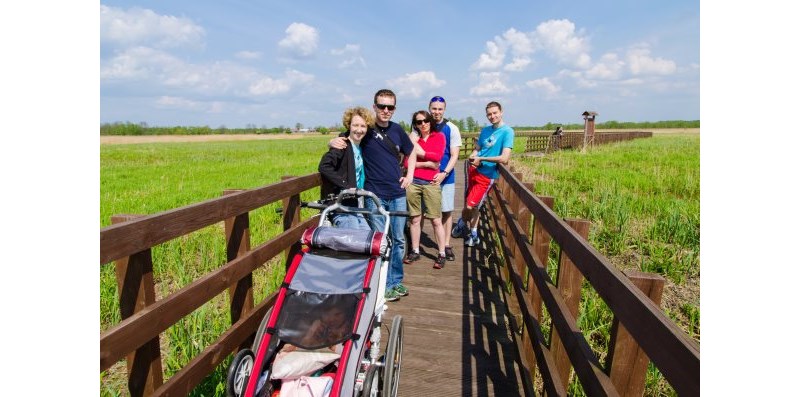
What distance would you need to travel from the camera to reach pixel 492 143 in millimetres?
5219

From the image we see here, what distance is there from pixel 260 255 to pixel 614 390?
2.16m

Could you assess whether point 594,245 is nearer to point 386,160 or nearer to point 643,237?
point 643,237

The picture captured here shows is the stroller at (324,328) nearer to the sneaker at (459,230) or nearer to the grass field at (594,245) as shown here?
the grass field at (594,245)

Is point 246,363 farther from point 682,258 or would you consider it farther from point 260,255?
point 682,258

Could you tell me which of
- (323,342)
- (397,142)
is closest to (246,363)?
(323,342)

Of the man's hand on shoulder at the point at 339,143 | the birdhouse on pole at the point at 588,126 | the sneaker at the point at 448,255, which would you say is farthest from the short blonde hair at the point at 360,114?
the birdhouse on pole at the point at 588,126

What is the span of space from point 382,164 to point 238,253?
147cm

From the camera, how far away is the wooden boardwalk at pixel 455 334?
9.28 feet

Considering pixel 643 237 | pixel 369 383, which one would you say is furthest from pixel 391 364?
pixel 643 237

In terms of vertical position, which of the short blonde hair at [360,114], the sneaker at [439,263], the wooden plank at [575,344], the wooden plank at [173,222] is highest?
the short blonde hair at [360,114]

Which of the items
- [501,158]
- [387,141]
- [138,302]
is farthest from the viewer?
[501,158]

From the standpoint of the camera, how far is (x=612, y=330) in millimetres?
1553

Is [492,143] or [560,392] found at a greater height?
[492,143]

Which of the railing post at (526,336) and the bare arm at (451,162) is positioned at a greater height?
the bare arm at (451,162)
